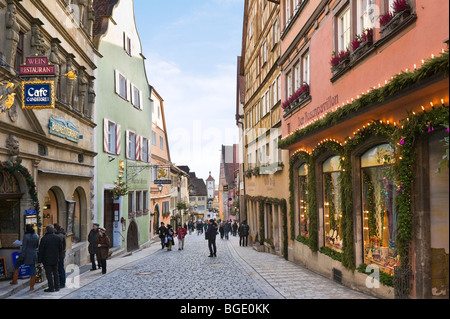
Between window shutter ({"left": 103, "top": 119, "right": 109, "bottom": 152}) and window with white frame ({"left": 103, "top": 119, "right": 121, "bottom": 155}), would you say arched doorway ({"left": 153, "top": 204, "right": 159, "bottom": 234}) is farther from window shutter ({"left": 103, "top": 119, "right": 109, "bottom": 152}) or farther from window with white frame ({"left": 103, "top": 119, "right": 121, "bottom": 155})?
window shutter ({"left": 103, "top": 119, "right": 109, "bottom": 152})

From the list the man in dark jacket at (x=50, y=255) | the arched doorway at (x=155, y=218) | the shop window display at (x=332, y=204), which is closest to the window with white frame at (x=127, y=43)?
the arched doorway at (x=155, y=218)

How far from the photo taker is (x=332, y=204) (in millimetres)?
11273

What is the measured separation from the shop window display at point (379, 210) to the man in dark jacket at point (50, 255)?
6.53m

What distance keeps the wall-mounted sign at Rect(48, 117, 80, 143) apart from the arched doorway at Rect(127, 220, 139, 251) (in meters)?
10.4

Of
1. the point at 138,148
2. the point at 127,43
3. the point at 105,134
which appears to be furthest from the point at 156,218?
the point at 105,134

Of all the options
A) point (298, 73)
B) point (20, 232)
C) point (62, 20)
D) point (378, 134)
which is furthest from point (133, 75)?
point (378, 134)

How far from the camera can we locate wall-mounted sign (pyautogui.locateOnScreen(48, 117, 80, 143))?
547 inches

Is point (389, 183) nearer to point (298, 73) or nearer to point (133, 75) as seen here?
point (298, 73)

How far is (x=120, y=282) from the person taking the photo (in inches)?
430

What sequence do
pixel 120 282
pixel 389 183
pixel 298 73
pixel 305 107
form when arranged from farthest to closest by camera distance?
1. pixel 298 73
2. pixel 305 107
3. pixel 120 282
4. pixel 389 183

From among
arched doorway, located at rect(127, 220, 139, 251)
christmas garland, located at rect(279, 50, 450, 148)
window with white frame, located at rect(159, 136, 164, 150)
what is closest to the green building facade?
arched doorway, located at rect(127, 220, 139, 251)

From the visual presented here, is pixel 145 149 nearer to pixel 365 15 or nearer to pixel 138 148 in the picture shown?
pixel 138 148

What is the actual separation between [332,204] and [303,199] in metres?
2.97
